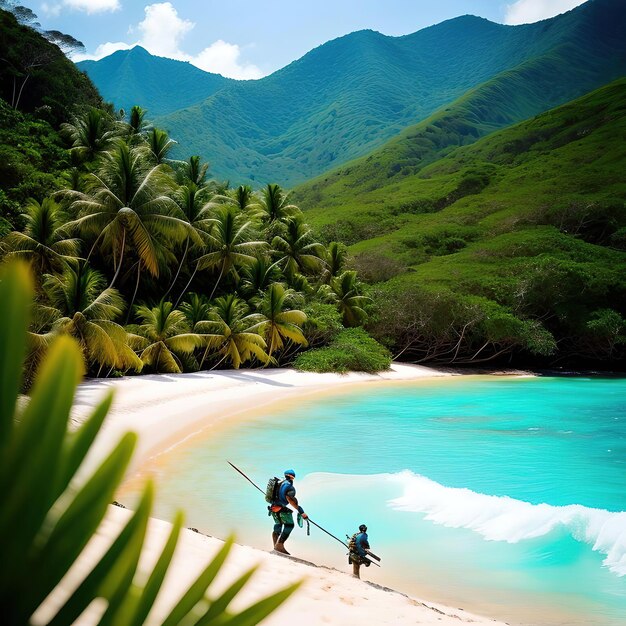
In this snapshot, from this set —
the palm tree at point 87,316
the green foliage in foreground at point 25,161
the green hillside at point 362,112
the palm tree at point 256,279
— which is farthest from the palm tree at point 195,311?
the green hillside at point 362,112

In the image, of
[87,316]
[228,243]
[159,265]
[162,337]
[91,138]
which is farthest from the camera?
[91,138]

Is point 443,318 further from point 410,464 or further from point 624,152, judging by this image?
point 624,152

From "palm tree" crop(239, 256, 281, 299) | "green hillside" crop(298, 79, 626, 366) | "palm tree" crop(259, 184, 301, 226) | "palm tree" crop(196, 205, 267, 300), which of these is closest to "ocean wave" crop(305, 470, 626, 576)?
"palm tree" crop(196, 205, 267, 300)

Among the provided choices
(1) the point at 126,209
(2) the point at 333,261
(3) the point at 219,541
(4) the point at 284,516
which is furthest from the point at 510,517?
(2) the point at 333,261

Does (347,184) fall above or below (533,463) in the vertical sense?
above

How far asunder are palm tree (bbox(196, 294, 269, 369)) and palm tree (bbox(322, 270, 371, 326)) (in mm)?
10685

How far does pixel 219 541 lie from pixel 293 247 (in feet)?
89.4

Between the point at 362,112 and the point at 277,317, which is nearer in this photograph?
the point at 277,317

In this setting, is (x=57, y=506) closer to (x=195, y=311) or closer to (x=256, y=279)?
(x=195, y=311)

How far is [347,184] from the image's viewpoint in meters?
91.8

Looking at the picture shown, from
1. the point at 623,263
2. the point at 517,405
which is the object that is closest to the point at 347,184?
the point at 623,263

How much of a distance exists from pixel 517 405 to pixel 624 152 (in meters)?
51.5

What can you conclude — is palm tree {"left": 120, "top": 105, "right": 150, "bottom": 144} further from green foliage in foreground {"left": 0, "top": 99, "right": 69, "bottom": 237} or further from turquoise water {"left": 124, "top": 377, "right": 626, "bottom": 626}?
turquoise water {"left": 124, "top": 377, "right": 626, "bottom": 626}

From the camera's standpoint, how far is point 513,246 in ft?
157
